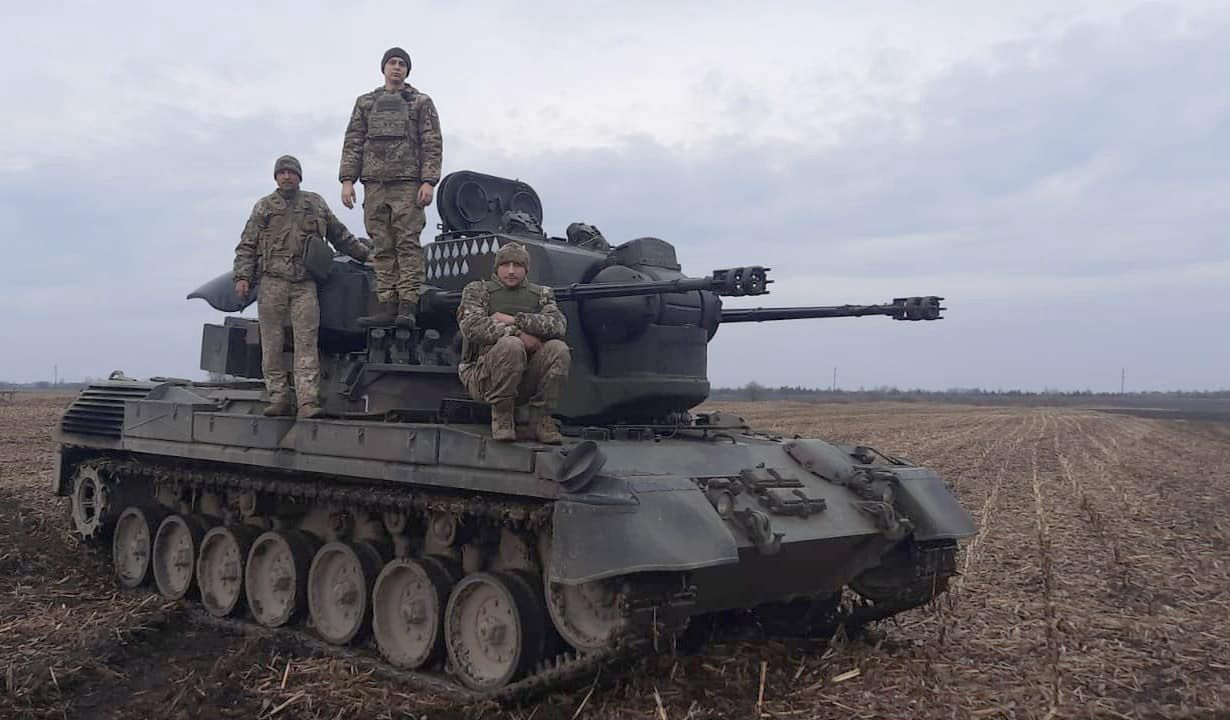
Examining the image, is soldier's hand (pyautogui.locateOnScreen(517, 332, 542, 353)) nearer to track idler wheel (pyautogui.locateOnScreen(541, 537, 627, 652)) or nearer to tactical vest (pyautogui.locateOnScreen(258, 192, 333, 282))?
track idler wheel (pyautogui.locateOnScreen(541, 537, 627, 652))

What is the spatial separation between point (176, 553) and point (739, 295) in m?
6.81

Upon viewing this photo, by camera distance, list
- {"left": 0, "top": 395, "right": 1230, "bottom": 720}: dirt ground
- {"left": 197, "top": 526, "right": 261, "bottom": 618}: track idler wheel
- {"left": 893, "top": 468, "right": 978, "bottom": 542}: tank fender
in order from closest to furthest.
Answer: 1. {"left": 0, "top": 395, "right": 1230, "bottom": 720}: dirt ground
2. {"left": 893, "top": 468, "right": 978, "bottom": 542}: tank fender
3. {"left": 197, "top": 526, "right": 261, "bottom": 618}: track idler wheel

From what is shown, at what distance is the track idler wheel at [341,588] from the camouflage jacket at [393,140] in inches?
124

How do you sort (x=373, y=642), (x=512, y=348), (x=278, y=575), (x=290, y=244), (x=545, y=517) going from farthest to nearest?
(x=290, y=244)
(x=278, y=575)
(x=373, y=642)
(x=512, y=348)
(x=545, y=517)

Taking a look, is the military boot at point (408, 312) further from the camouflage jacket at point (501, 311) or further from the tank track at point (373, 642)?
the camouflage jacket at point (501, 311)

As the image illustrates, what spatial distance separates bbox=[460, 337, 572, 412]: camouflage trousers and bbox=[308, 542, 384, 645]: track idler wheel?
80.7 inches

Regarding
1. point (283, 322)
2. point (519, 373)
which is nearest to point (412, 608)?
point (519, 373)

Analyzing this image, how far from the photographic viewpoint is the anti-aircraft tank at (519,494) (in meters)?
7.23

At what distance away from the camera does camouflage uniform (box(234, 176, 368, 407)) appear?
10016 mm

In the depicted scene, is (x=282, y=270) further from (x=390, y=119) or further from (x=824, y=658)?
(x=824, y=658)

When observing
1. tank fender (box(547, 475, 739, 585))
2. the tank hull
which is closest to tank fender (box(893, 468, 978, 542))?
the tank hull

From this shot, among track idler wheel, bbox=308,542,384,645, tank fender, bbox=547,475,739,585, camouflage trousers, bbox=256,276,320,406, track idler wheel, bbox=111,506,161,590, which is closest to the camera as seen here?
tank fender, bbox=547,475,739,585

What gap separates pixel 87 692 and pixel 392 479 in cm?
251

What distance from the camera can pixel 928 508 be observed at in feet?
29.0
